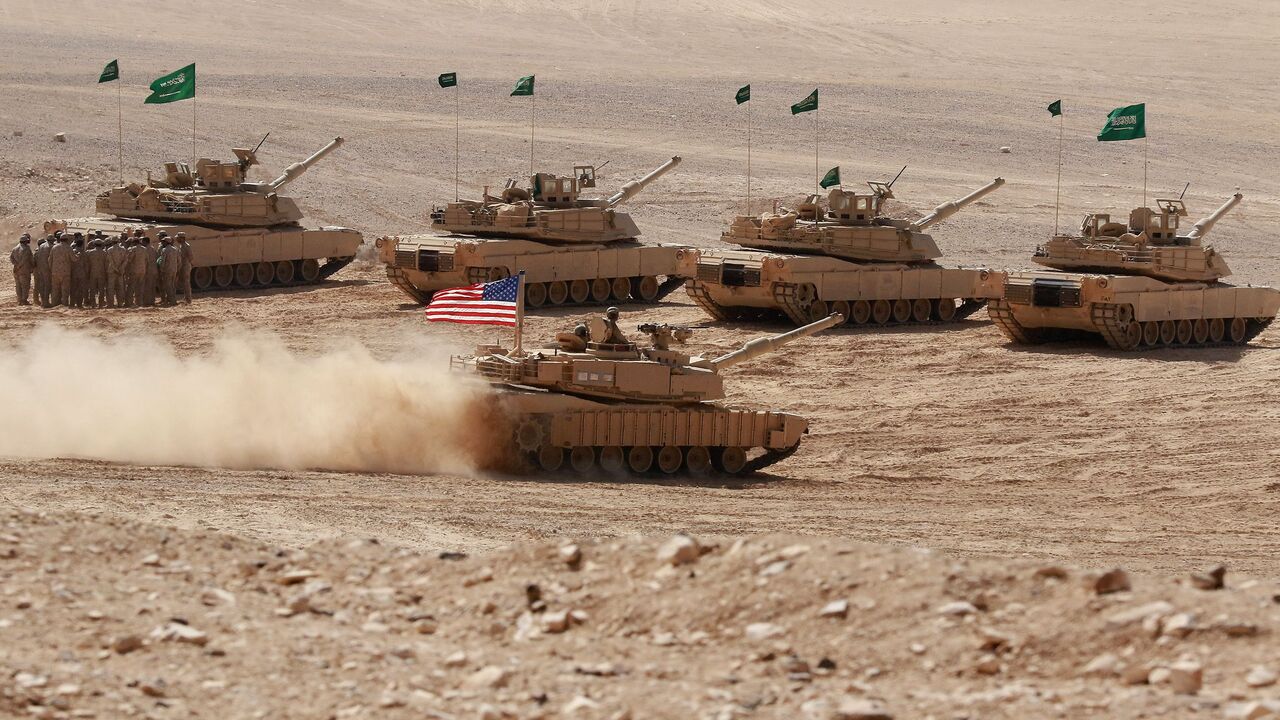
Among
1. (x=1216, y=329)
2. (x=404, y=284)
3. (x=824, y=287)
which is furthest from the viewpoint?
(x=404, y=284)

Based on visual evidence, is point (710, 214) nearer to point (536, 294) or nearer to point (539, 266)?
point (536, 294)

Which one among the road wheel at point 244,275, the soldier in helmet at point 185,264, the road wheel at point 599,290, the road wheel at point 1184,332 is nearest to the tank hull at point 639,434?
the road wheel at point 1184,332

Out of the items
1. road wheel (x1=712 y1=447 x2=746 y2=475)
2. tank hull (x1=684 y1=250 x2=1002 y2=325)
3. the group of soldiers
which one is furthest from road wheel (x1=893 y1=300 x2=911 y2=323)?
road wheel (x1=712 y1=447 x2=746 y2=475)

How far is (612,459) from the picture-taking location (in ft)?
70.3

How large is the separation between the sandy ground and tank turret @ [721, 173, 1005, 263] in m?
1.62

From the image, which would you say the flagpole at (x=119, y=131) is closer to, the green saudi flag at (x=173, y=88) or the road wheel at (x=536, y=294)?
the green saudi flag at (x=173, y=88)

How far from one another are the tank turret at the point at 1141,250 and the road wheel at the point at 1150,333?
0.86m

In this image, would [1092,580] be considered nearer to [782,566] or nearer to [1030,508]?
[782,566]

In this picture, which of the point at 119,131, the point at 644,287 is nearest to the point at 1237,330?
the point at 644,287

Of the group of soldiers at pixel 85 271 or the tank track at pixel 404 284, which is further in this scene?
the tank track at pixel 404 284

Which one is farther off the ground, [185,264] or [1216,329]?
[185,264]

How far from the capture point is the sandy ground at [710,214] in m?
18.6

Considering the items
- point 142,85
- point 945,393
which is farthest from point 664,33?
point 945,393

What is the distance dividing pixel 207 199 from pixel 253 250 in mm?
1322
